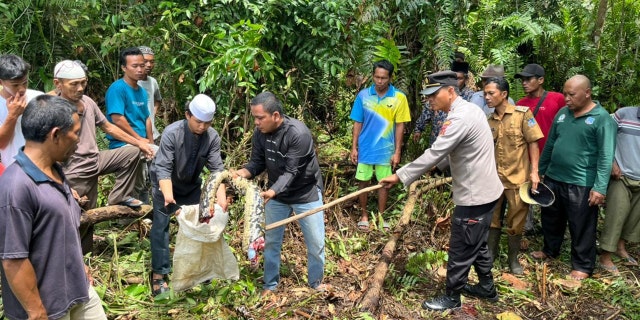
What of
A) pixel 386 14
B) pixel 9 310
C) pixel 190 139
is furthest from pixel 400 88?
pixel 9 310

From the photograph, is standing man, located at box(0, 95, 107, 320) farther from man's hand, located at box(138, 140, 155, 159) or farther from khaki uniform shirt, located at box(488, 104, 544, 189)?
khaki uniform shirt, located at box(488, 104, 544, 189)

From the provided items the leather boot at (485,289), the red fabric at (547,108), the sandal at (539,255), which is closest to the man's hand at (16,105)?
the leather boot at (485,289)

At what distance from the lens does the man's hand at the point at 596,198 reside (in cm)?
501

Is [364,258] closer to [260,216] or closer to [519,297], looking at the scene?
[519,297]

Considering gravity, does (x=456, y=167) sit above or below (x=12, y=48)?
below

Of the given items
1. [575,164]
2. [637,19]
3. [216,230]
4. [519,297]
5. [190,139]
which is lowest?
[519,297]

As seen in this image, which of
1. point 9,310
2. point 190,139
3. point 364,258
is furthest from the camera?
point 364,258

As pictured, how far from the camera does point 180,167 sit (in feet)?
14.4

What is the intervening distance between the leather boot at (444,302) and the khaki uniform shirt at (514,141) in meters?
1.31

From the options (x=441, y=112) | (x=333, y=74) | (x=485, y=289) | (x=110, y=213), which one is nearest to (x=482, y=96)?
(x=441, y=112)

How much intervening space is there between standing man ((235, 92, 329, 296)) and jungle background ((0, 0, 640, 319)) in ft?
1.16

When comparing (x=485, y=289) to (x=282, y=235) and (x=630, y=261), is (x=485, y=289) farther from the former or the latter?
(x=630, y=261)

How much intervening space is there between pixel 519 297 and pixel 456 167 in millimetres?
1512

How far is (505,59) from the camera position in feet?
21.1
